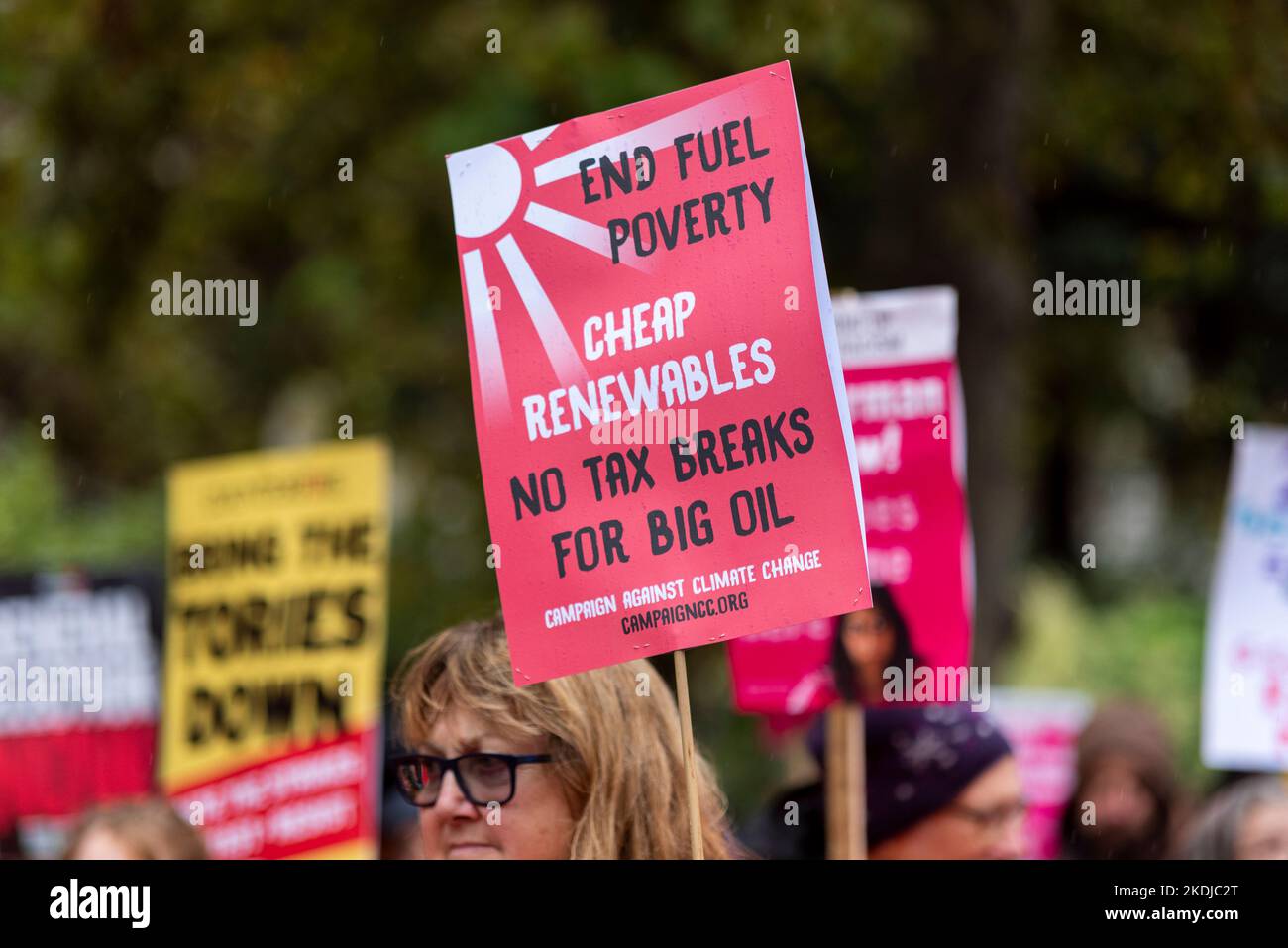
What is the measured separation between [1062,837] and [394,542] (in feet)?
28.0

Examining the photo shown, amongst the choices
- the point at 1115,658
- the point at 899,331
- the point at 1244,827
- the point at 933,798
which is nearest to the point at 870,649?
the point at 933,798

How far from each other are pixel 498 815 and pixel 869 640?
217 centimetres

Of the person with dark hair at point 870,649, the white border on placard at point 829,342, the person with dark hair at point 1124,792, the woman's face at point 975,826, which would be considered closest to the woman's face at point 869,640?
the person with dark hair at point 870,649

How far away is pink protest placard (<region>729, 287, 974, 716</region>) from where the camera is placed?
488 cm

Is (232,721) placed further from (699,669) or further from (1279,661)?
(699,669)

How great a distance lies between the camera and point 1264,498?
18.6 feet

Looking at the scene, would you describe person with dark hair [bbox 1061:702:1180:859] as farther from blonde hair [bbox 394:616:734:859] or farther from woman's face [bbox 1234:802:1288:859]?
blonde hair [bbox 394:616:734:859]

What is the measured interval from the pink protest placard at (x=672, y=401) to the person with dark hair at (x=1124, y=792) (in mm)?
3480

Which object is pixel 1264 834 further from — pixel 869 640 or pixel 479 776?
pixel 479 776

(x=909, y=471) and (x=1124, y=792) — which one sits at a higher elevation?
(x=909, y=471)

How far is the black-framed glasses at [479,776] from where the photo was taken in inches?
111

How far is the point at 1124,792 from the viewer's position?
19.6 feet
